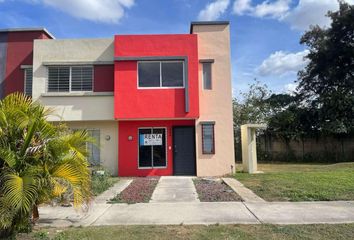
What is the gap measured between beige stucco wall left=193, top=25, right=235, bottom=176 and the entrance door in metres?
0.54

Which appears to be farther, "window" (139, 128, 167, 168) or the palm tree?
"window" (139, 128, 167, 168)

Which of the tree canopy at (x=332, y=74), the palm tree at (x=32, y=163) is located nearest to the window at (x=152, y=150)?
the palm tree at (x=32, y=163)

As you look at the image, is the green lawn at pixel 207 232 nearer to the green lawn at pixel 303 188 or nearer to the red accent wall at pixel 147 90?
the green lawn at pixel 303 188

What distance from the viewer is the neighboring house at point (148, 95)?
17406 mm

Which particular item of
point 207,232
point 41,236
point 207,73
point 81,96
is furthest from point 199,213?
point 81,96

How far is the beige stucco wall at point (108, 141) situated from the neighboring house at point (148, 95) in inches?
1.9

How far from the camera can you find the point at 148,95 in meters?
17.4

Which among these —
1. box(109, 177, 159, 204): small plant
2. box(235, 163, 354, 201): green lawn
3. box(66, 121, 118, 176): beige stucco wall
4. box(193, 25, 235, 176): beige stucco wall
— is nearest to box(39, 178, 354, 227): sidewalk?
box(109, 177, 159, 204): small plant

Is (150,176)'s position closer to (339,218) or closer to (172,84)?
(172,84)

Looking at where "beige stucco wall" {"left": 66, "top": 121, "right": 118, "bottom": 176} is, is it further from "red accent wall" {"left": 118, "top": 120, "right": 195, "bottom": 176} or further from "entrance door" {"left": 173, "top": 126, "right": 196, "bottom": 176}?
"entrance door" {"left": 173, "top": 126, "right": 196, "bottom": 176}

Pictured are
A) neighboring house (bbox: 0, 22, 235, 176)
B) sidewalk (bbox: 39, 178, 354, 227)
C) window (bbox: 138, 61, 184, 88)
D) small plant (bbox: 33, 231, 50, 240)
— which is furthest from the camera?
window (bbox: 138, 61, 184, 88)

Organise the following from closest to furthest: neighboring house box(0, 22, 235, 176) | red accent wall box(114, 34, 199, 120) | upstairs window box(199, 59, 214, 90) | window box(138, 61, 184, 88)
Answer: red accent wall box(114, 34, 199, 120) < neighboring house box(0, 22, 235, 176) < window box(138, 61, 184, 88) < upstairs window box(199, 59, 214, 90)

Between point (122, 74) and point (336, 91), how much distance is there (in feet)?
65.8

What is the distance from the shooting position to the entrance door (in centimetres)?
1819
